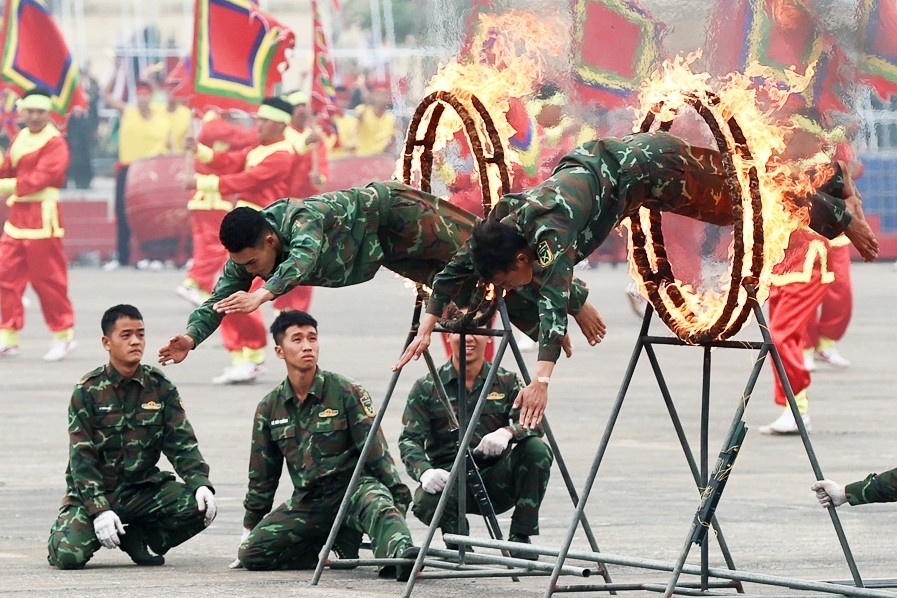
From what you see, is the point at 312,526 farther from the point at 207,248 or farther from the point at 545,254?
the point at 207,248

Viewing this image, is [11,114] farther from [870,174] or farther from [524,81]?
[524,81]

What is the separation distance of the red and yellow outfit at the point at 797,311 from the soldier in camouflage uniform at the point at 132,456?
15.7ft

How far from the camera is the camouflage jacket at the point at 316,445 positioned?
8180 mm

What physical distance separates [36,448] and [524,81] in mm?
5161

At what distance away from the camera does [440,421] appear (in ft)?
28.1

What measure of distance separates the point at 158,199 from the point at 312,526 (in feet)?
67.0

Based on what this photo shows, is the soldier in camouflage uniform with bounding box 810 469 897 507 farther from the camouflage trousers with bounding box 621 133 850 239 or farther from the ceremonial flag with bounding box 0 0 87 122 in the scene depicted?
the ceremonial flag with bounding box 0 0 87 122

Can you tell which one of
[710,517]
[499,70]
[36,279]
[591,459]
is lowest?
[591,459]

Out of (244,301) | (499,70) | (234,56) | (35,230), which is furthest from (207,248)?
(244,301)

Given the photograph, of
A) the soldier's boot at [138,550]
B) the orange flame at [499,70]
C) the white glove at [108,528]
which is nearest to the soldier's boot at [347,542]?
the soldier's boot at [138,550]

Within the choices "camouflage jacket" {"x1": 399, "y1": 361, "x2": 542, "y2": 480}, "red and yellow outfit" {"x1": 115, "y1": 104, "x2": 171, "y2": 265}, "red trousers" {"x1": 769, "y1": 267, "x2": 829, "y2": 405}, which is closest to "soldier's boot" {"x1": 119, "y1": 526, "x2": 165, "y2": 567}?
"camouflage jacket" {"x1": 399, "y1": 361, "x2": 542, "y2": 480}

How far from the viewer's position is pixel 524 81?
8055 millimetres

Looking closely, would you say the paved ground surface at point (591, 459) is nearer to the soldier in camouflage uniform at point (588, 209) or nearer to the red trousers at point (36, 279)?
the red trousers at point (36, 279)

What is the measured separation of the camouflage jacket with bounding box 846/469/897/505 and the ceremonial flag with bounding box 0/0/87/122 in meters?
13.2
